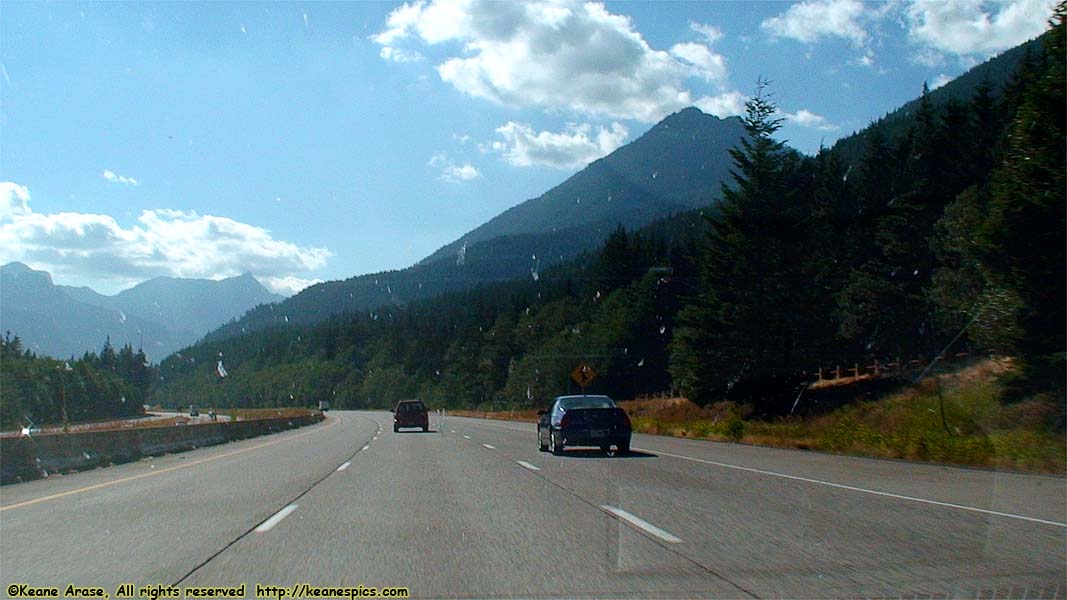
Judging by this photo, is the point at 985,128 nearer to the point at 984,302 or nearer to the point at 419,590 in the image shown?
the point at 984,302

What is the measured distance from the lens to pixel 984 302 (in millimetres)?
30656

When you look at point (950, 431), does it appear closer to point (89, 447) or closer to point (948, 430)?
point (948, 430)

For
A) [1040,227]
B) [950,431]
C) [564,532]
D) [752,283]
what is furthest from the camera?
[752,283]

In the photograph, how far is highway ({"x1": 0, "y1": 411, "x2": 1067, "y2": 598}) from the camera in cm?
789

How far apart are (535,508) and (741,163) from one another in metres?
42.7

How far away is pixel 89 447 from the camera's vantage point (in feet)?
77.5

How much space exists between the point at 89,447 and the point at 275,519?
1440 cm

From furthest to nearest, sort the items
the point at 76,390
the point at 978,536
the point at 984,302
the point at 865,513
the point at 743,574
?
the point at 76,390
the point at 984,302
the point at 865,513
the point at 978,536
the point at 743,574

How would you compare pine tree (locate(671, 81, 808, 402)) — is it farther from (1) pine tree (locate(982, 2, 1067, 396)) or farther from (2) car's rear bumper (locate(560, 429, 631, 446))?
(2) car's rear bumper (locate(560, 429, 631, 446))

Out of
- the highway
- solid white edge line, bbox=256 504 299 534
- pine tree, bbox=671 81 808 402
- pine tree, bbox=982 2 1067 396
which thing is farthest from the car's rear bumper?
pine tree, bbox=671 81 808 402

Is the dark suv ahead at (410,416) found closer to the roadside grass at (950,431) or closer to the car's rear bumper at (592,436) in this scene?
the roadside grass at (950,431)

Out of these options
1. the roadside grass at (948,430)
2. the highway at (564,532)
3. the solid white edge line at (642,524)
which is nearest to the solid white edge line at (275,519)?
the highway at (564,532)

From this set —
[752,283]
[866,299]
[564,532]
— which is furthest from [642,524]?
[866,299]

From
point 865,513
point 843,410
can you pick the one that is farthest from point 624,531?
point 843,410
